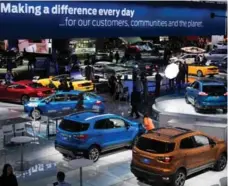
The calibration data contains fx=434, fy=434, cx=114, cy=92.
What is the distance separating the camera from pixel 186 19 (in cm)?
1320

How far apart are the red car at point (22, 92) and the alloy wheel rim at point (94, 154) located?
34.1 ft

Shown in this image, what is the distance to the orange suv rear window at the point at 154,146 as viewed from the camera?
11.1 m

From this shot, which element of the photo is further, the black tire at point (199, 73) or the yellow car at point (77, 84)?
the black tire at point (199, 73)

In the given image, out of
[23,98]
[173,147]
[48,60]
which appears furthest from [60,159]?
[48,60]

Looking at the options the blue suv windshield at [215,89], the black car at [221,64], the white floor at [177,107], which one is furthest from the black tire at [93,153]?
the black car at [221,64]

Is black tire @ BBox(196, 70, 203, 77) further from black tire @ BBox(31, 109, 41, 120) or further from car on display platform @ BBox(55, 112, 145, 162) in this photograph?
car on display platform @ BBox(55, 112, 145, 162)

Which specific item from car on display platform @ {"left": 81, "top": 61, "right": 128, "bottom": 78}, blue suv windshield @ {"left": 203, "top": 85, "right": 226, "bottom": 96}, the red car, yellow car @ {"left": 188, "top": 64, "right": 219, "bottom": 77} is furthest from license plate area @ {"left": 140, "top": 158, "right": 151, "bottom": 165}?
yellow car @ {"left": 188, "top": 64, "right": 219, "bottom": 77}

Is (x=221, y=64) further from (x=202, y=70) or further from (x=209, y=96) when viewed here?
(x=209, y=96)

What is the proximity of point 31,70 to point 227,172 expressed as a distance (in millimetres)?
25629

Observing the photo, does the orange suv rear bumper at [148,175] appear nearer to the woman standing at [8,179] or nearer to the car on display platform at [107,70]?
the woman standing at [8,179]

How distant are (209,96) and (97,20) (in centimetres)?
984

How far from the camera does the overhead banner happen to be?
10.1 metres

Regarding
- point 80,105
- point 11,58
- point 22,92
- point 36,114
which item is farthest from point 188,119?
point 11,58

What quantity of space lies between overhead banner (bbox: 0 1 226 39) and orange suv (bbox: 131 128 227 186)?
304cm
